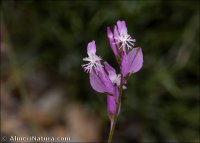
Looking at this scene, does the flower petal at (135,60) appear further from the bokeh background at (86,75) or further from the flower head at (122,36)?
the bokeh background at (86,75)

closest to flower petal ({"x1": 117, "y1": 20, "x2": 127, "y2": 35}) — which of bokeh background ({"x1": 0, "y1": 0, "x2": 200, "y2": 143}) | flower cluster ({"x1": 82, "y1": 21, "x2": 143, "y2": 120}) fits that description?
flower cluster ({"x1": 82, "y1": 21, "x2": 143, "y2": 120})

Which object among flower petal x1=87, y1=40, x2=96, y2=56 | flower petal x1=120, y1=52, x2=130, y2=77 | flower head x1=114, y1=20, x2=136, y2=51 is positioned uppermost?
flower head x1=114, y1=20, x2=136, y2=51

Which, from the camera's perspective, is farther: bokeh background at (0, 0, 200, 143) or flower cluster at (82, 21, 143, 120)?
bokeh background at (0, 0, 200, 143)

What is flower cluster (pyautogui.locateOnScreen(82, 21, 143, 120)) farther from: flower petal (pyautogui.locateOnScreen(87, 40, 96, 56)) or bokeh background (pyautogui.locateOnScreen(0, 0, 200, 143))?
bokeh background (pyautogui.locateOnScreen(0, 0, 200, 143))

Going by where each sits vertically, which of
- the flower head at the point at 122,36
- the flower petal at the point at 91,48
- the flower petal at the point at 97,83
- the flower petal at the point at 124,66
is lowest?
the flower petal at the point at 97,83

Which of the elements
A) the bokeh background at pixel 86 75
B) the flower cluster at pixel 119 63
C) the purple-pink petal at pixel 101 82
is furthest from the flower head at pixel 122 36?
the bokeh background at pixel 86 75

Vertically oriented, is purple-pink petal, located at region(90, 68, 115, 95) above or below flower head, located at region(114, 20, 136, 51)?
below
